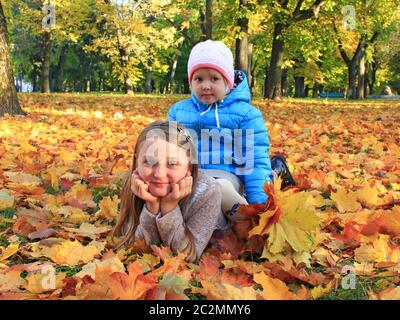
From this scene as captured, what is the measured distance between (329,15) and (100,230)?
16290 millimetres

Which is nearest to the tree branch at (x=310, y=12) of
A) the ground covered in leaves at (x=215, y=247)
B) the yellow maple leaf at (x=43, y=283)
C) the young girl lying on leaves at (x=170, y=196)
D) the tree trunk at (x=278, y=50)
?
the tree trunk at (x=278, y=50)

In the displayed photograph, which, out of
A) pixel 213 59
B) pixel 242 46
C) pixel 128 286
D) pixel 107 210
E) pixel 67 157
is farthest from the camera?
pixel 242 46

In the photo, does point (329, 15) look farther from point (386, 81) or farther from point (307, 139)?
point (386, 81)

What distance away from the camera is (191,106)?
299 centimetres

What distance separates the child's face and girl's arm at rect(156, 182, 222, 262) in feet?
2.16

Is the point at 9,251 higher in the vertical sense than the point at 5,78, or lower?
lower

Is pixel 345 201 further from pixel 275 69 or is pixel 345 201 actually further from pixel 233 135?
pixel 275 69

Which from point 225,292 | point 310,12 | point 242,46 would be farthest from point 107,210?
point 310,12

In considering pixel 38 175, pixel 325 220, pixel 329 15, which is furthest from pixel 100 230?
pixel 329 15

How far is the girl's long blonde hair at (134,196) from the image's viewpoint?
2.19 meters

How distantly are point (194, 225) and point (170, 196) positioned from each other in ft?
0.81

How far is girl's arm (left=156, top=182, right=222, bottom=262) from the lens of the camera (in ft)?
7.04

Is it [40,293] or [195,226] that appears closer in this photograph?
[40,293]

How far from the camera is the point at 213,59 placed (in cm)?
268
